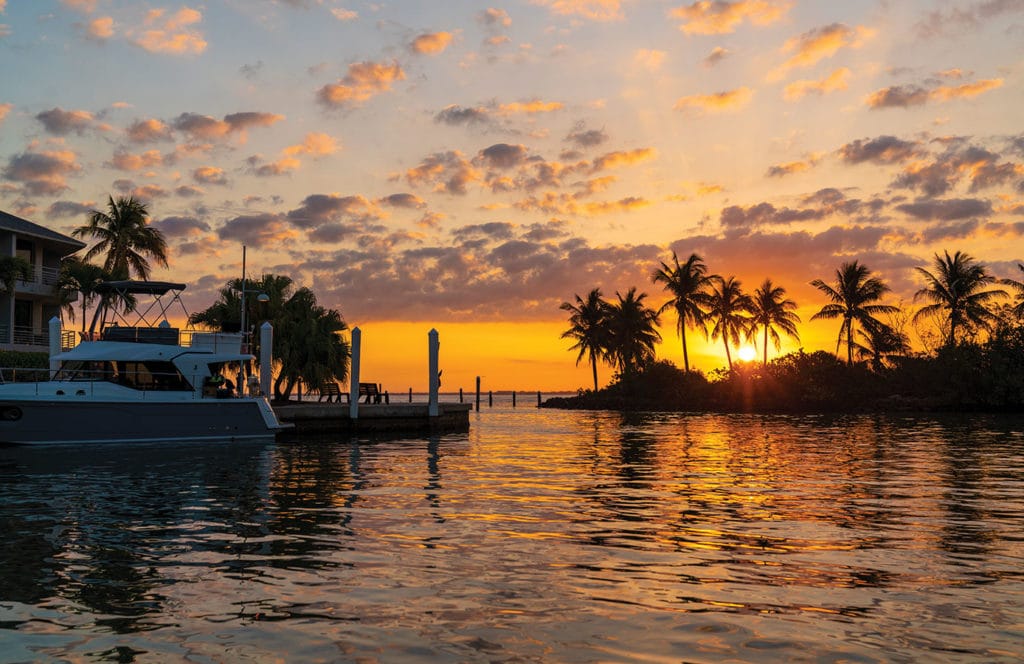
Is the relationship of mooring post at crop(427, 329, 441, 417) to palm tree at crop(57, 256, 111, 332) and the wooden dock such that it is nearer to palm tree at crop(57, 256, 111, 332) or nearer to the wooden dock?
the wooden dock

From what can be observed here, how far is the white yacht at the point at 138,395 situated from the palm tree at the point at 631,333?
4668 centimetres

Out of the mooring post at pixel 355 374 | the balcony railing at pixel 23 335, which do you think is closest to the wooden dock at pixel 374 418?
the mooring post at pixel 355 374

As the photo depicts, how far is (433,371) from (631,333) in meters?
40.5

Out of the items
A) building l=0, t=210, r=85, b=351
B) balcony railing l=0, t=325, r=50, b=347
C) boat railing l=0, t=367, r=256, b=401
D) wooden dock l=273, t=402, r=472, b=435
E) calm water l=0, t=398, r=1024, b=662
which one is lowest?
calm water l=0, t=398, r=1024, b=662

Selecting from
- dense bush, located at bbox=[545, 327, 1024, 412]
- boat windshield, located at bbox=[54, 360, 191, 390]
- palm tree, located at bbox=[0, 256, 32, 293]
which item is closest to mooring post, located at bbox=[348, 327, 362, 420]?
boat windshield, located at bbox=[54, 360, 191, 390]

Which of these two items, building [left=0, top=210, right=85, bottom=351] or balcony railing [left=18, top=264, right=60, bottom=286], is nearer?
building [left=0, top=210, right=85, bottom=351]

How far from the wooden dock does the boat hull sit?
3.27 m

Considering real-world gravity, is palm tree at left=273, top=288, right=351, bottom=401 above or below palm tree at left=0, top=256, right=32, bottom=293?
below

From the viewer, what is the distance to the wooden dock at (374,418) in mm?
32031

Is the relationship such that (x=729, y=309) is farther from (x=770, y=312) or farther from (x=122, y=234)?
(x=122, y=234)

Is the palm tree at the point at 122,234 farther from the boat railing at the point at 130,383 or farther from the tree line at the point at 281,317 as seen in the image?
the boat railing at the point at 130,383

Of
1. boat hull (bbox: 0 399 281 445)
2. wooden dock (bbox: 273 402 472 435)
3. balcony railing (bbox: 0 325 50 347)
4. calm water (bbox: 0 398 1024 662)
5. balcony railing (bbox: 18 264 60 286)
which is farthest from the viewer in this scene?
balcony railing (bbox: 18 264 60 286)

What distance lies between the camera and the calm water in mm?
5805

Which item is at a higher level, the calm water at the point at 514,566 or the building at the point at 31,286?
the building at the point at 31,286
